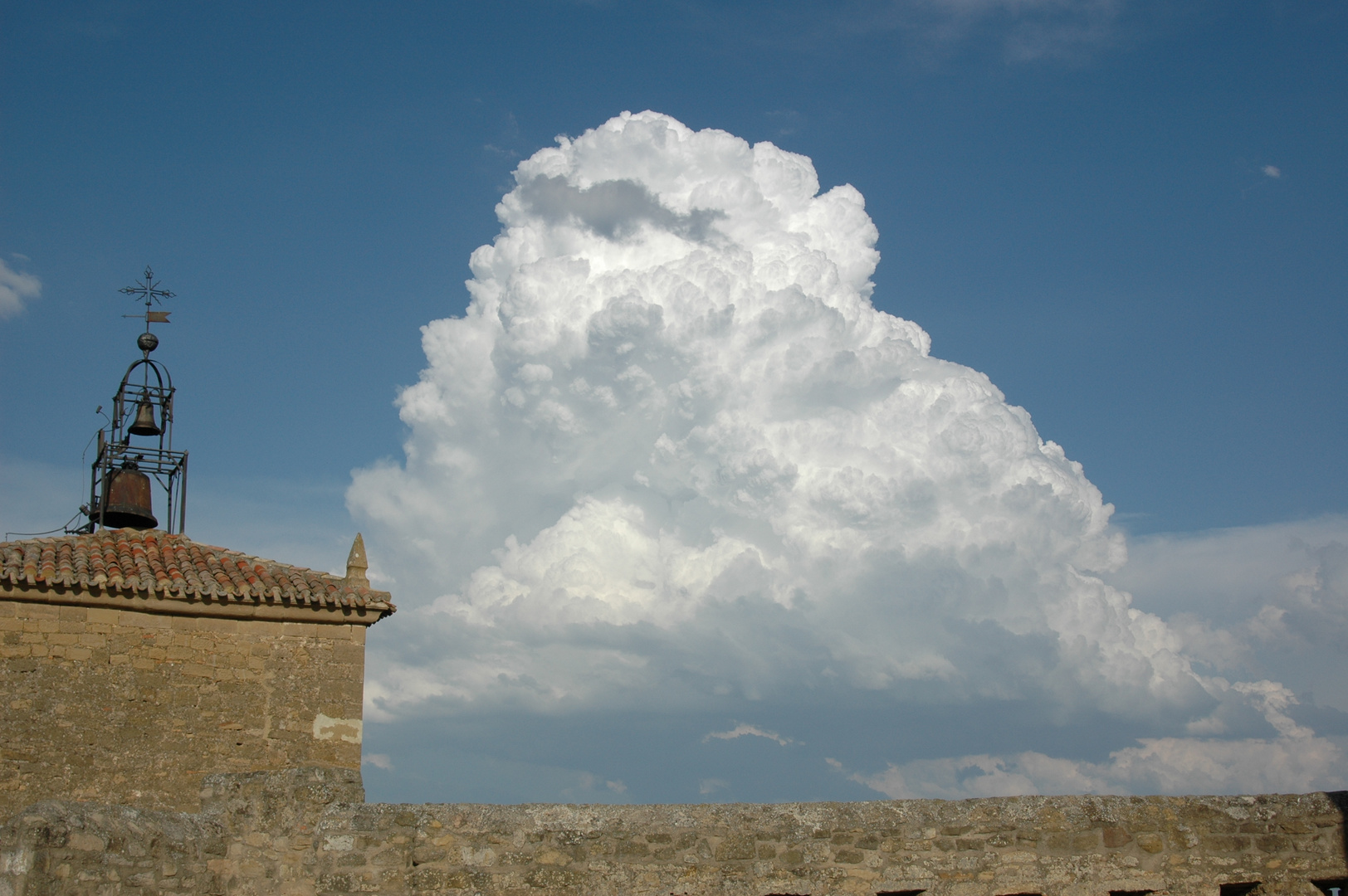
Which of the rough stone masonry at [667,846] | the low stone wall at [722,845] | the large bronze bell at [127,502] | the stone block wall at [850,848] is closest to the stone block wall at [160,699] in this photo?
the large bronze bell at [127,502]

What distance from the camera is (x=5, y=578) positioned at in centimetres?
1465

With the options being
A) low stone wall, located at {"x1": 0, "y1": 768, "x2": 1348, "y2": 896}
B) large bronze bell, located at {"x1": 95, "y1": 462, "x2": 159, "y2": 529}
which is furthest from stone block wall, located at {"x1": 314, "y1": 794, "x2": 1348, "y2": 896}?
large bronze bell, located at {"x1": 95, "y1": 462, "x2": 159, "y2": 529}

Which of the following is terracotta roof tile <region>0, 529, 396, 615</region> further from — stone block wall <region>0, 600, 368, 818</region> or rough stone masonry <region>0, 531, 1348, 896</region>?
rough stone masonry <region>0, 531, 1348, 896</region>

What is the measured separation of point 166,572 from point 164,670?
150 centimetres

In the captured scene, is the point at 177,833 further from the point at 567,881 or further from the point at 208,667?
the point at 208,667

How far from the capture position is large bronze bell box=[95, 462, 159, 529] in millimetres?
19047

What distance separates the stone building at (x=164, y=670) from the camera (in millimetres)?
14406

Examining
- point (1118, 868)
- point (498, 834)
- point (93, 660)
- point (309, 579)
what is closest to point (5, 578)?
point (93, 660)

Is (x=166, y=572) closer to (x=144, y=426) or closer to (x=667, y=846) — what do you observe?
(x=144, y=426)

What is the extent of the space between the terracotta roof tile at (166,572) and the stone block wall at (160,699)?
14.6 inches

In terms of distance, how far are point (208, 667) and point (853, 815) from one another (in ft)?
34.2

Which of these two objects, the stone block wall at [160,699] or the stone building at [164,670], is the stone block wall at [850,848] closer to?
the stone building at [164,670]

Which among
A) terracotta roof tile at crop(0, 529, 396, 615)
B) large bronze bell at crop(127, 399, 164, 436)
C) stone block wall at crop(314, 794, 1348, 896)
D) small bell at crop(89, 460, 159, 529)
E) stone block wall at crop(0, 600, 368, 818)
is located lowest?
stone block wall at crop(314, 794, 1348, 896)

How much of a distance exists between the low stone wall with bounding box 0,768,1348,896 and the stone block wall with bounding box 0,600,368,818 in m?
7.02
